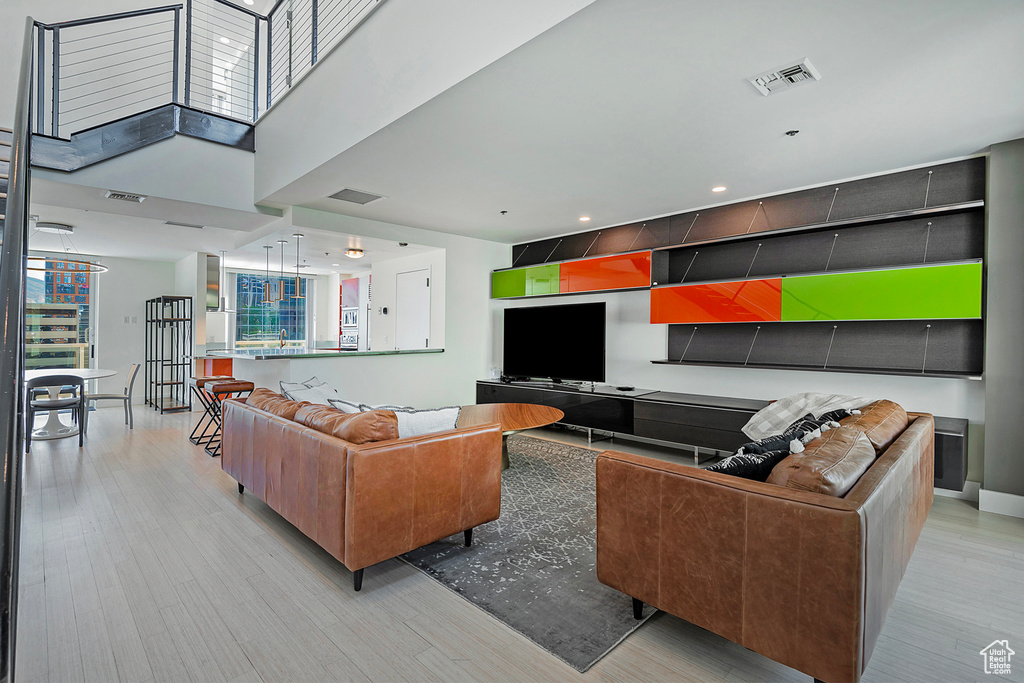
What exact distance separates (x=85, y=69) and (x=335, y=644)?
6479 mm

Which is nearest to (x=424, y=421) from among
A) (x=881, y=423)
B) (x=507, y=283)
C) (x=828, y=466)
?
(x=828, y=466)

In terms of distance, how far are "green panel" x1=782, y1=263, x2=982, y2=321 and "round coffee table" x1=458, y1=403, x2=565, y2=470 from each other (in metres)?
2.14

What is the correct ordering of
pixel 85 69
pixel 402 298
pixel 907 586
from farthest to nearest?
pixel 402 298 < pixel 85 69 < pixel 907 586

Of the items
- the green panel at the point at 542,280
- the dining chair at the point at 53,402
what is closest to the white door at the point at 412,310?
the green panel at the point at 542,280

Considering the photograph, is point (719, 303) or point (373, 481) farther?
point (719, 303)

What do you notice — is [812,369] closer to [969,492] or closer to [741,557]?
[969,492]

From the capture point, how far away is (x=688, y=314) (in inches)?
182

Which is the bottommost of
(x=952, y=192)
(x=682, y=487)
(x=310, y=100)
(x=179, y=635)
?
(x=179, y=635)

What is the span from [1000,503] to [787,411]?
135 cm

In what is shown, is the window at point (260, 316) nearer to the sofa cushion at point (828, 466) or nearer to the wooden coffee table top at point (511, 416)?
the wooden coffee table top at point (511, 416)

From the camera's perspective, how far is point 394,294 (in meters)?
7.03

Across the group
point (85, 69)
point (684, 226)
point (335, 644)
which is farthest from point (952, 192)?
point (85, 69)

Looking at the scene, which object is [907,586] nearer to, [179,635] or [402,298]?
[179,635]

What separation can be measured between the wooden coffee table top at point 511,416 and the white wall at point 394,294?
1855 mm
